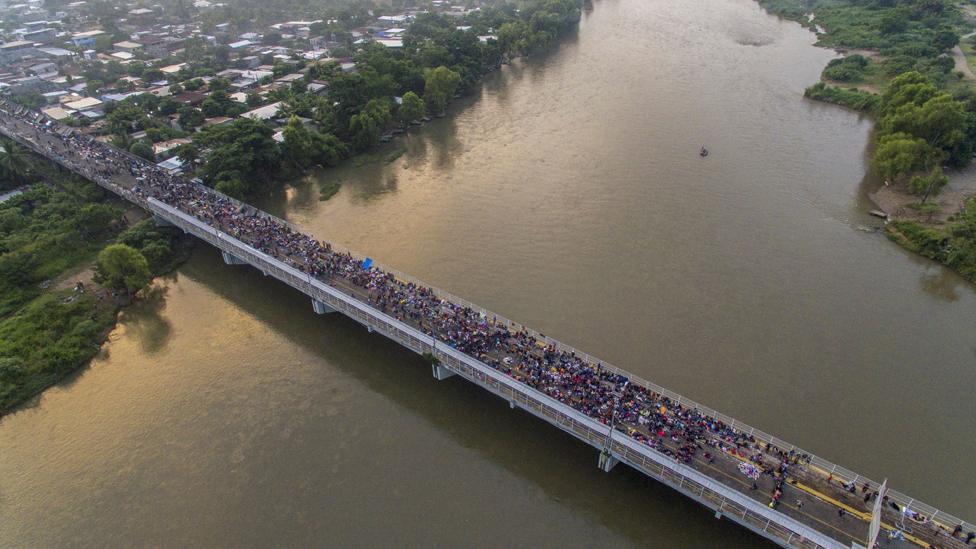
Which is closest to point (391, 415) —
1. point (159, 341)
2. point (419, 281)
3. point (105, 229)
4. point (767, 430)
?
point (419, 281)

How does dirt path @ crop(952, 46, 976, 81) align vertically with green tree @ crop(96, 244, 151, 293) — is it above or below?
above

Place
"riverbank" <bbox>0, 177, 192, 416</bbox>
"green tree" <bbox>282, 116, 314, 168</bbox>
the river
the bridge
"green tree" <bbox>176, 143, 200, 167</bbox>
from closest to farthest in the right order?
the bridge
the river
"riverbank" <bbox>0, 177, 192, 416</bbox>
"green tree" <bbox>176, 143, 200, 167</bbox>
"green tree" <bbox>282, 116, 314, 168</bbox>

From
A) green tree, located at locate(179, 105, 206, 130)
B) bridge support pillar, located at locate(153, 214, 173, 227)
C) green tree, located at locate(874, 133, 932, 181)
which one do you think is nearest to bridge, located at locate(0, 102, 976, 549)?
bridge support pillar, located at locate(153, 214, 173, 227)

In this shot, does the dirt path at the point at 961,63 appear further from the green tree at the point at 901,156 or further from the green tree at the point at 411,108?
the green tree at the point at 411,108

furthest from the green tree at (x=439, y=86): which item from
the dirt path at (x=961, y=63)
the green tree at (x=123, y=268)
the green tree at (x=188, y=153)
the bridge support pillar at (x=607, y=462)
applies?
the dirt path at (x=961, y=63)

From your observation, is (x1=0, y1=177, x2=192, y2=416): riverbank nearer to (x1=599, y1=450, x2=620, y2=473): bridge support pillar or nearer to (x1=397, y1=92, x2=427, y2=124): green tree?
(x1=397, y1=92, x2=427, y2=124): green tree
